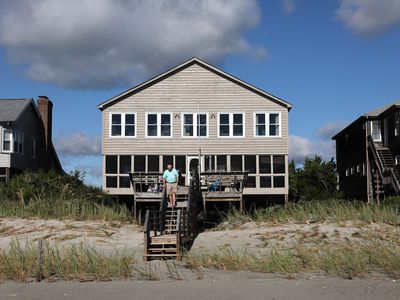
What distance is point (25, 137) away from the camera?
4031 cm

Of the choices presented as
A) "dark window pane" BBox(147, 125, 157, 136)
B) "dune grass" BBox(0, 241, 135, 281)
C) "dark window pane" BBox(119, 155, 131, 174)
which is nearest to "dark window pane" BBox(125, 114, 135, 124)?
"dark window pane" BBox(147, 125, 157, 136)

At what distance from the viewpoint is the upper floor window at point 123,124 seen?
113 ft

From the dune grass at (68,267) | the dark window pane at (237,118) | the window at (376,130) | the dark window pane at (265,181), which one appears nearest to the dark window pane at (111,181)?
the dark window pane at (237,118)

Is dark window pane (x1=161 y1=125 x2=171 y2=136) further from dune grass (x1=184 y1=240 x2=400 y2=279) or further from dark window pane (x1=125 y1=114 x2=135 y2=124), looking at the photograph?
dune grass (x1=184 y1=240 x2=400 y2=279)

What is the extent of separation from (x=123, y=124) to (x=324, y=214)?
16408 mm

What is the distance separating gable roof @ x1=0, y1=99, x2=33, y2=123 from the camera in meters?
38.6

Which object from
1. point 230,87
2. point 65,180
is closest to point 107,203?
point 65,180

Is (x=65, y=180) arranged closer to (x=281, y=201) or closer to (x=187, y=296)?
(x=281, y=201)

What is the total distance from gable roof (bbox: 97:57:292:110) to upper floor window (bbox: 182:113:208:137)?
2.62 metres

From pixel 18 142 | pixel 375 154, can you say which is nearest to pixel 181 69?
pixel 18 142

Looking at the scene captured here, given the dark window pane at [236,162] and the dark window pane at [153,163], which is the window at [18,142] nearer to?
Result: the dark window pane at [153,163]

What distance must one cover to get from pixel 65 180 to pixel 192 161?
7230 millimetres

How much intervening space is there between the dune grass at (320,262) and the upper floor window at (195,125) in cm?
1981

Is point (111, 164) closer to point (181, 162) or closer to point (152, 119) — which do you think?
point (152, 119)
